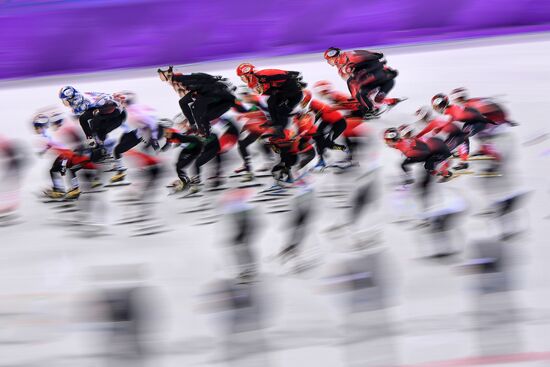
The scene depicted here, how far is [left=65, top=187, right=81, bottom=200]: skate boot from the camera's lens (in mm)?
3516

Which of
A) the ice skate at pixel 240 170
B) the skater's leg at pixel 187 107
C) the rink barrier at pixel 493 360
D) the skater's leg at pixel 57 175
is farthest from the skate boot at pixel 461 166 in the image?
the skater's leg at pixel 57 175

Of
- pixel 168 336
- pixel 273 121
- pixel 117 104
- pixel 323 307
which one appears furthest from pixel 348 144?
pixel 168 336

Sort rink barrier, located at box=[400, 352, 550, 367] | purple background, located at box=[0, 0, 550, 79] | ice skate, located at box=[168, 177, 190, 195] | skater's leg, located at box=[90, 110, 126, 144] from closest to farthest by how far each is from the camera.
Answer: rink barrier, located at box=[400, 352, 550, 367] → ice skate, located at box=[168, 177, 190, 195] → skater's leg, located at box=[90, 110, 126, 144] → purple background, located at box=[0, 0, 550, 79]

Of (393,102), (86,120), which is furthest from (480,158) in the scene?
(86,120)

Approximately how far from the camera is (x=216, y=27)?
588cm

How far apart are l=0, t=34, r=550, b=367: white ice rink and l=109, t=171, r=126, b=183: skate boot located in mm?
106

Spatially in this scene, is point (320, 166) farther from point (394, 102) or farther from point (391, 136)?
point (394, 102)

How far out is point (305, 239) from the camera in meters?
2.95

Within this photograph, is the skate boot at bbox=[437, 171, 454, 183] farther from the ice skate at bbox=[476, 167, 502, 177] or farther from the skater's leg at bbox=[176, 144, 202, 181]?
the skater's leg at bbox=[176, 144, 202, 181]

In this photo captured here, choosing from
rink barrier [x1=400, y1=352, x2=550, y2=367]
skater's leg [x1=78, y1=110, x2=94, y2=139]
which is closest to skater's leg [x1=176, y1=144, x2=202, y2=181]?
skater's leg [x1=78, y1=110, x2=94, y2=139]

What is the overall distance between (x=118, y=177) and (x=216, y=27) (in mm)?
2441

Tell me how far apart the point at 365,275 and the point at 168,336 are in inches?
27.9

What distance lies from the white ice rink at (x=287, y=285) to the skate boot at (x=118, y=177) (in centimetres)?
11

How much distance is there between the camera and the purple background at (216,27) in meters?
5.79
